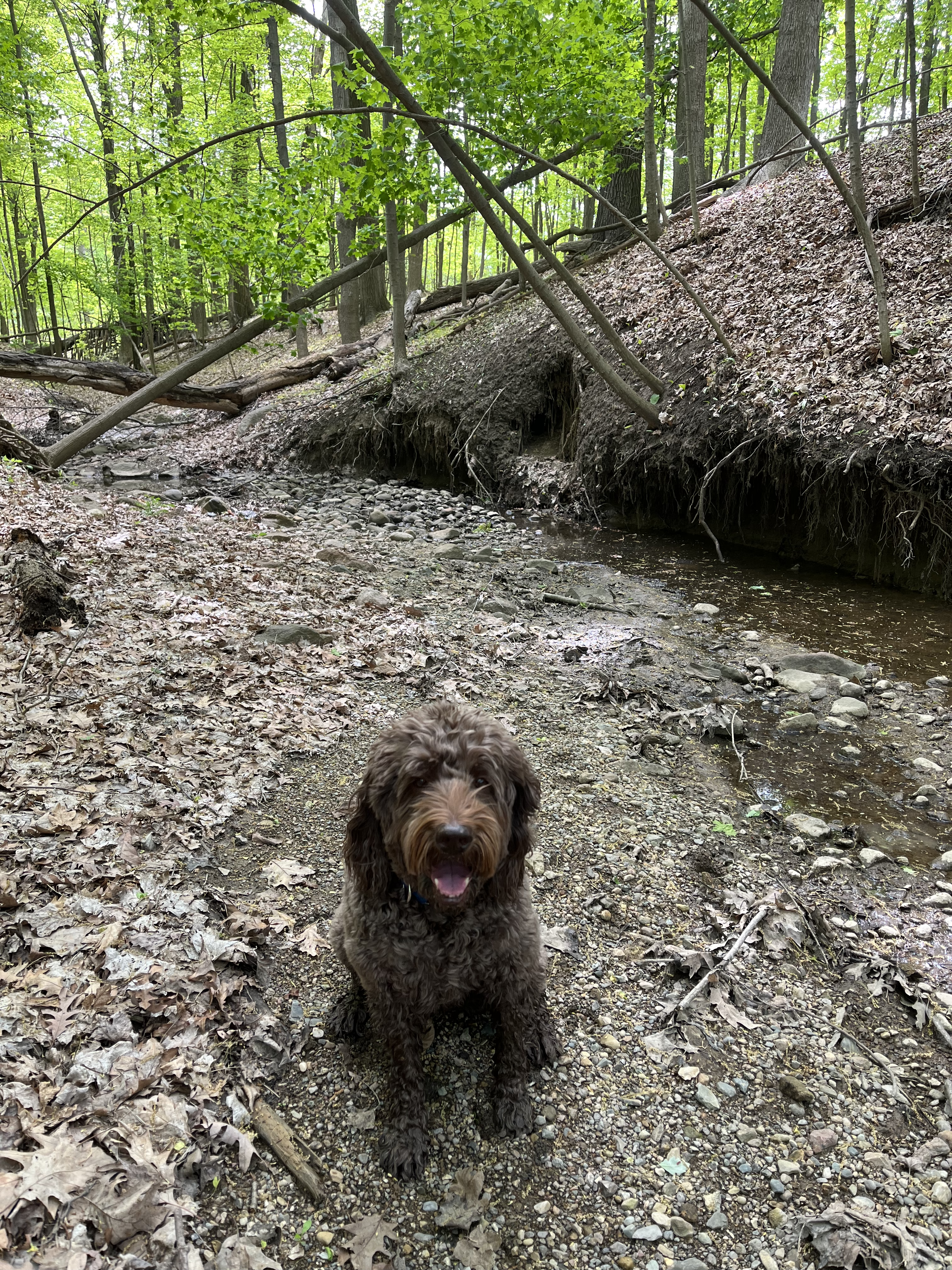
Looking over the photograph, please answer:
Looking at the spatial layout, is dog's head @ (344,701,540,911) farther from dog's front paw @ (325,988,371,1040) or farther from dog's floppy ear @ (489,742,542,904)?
dog's front paw @ (325,988,371,1040)

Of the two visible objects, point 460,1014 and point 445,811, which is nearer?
point 445,811

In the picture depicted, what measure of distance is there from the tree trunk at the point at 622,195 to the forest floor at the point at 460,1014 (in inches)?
563

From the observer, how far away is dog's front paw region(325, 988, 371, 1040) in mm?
3178

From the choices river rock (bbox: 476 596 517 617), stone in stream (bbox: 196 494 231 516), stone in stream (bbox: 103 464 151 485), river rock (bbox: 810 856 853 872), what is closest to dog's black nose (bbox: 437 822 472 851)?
river rock (bbox: 810 856 853 872)

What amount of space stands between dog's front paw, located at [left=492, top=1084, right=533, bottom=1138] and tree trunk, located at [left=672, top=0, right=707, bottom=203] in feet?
51.0

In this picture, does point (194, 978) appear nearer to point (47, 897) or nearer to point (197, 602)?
point (47, 897)

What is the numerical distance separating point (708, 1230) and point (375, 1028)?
1.38 meters

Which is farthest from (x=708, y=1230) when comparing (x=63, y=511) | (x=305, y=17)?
(x=305, y=17)

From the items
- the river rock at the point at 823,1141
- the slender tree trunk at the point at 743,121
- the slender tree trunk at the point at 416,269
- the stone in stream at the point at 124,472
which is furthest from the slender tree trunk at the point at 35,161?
the slender tree trunk at the point at 743,121

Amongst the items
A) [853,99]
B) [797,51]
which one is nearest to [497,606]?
[853,99]

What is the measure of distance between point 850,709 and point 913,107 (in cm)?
794

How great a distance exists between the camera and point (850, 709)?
6.32m

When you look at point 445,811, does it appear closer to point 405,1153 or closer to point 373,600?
point 405,1153

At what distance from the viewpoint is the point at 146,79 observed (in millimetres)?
21453
